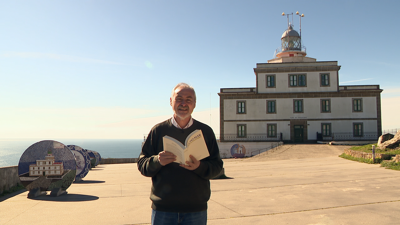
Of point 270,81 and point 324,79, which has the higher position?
point 324,79

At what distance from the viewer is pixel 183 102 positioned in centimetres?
330

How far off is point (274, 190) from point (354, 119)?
35.4 m

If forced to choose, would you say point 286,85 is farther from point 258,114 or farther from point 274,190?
point 274,190

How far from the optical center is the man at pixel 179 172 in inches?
121

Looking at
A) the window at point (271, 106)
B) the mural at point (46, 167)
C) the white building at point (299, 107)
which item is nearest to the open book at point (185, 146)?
the mural at point (46, 167)

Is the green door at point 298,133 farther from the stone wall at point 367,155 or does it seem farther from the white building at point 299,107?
the stone wall at point 367,155

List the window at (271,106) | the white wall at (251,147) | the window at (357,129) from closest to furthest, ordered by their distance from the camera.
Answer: the white wall at (251,147) < the window at (357,129) < the window at (271,106)

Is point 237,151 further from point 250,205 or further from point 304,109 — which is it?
point 250,205

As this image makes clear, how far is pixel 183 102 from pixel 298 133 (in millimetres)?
39036

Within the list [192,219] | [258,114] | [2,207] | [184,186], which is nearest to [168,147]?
[184,186]

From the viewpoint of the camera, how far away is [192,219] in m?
3.10

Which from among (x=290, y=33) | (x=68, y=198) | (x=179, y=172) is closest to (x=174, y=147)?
(x=179, y=172)

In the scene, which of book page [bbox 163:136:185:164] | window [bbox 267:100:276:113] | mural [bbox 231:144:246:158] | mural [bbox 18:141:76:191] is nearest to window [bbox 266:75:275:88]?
window [bbox 267:100:276:113]

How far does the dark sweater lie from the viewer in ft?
10.2
